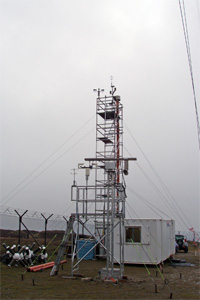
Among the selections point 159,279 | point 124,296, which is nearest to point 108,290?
point 124,296

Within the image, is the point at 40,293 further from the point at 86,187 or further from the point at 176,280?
the point at 176,280

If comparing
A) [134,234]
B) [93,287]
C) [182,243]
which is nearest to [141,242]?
[134,234]

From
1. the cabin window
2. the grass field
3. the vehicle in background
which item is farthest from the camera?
the vehicle in background

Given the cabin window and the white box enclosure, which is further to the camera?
the cabin window

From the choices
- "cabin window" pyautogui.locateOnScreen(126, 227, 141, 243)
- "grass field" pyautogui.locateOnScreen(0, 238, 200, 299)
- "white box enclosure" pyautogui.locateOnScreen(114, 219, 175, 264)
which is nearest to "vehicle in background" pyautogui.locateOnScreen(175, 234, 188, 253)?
"white box enclosure" pyautogui.locateOnScreen(114, 219, 175, 264)

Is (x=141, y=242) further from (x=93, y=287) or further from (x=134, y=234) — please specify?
(x=93, y=287)

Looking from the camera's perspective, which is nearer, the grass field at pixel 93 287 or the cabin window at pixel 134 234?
the grass field at pixel 93 287

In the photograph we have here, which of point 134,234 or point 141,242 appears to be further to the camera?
point 134,234

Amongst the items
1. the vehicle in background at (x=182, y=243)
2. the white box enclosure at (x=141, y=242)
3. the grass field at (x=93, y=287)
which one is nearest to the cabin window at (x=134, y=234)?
the white box enclosure at (x=141, y=242)

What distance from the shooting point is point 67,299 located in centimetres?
1059

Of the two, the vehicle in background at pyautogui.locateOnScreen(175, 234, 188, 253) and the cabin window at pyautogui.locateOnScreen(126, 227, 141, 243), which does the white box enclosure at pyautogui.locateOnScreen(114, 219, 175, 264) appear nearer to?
the cabin window at pyautogui.locateOnScreen(126, 227, 141, 243)

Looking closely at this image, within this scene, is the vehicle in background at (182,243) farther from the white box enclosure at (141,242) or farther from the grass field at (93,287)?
the grass field at (93,287)

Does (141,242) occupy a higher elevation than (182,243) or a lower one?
higher

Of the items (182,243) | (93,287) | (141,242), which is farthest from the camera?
(182,243)
